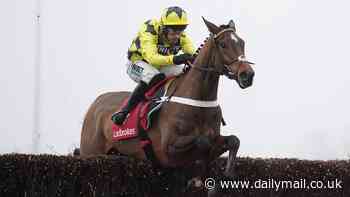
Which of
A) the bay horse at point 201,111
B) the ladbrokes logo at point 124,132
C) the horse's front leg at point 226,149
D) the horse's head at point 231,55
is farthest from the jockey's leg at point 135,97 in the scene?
the horse's front leg at point 226,149

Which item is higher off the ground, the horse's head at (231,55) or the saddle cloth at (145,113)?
the horse's head at (231,55)

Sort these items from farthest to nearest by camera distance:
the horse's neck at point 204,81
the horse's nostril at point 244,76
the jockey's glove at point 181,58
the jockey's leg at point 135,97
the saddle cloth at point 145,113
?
the jockey's leg at point 135,97 < the saddle cloth at point 145,113 < the jockey's glove at point 181,58 < the horse's neck at point 204,81 < the horse's nostril at point 244,76

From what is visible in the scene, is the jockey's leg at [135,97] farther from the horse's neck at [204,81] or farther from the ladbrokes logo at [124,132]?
the horse's neck at [204,81]

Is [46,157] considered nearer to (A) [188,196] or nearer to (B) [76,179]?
(B) [76,179]

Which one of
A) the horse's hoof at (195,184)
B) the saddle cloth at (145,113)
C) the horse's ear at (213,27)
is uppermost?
the horse's ear at (213,27)

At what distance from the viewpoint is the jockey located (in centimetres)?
912

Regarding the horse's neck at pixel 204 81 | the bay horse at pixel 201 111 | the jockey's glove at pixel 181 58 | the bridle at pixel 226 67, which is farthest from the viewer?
the jockey's glove at pixel 181 58

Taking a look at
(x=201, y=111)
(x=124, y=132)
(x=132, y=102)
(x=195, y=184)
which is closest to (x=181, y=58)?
(x=201, y=111)

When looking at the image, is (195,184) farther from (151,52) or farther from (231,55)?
(231,55)

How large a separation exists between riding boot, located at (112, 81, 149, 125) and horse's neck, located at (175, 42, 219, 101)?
0.70 metres

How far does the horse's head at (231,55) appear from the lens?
8.08m

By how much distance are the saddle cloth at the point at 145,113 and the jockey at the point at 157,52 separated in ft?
0.20

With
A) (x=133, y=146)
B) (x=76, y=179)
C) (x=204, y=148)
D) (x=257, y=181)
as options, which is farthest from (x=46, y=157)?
(x=257, y=181)

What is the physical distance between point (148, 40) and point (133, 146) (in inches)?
50.3
